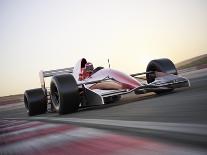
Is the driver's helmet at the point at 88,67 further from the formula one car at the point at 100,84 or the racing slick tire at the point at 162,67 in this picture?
the racing slick tire at the point at 162,67

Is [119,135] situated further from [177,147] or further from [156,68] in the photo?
[156,68]

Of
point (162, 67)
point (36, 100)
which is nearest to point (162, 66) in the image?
point (162, 67)

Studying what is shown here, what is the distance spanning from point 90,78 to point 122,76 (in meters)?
1.04

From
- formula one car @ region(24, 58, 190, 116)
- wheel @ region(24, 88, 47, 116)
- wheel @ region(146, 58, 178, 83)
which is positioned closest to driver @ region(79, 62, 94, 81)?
formula one car @ region(24, 58, 190, 116)

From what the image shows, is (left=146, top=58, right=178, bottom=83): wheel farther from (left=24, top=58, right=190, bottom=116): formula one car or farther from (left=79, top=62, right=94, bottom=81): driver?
(left=79, top=62, right=94, bottom=81): driver

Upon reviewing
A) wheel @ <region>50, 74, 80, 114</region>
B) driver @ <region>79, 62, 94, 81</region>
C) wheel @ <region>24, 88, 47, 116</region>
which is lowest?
wheel @ <region>24, 88, 47, 116</region>

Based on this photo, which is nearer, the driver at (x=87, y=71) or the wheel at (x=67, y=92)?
the wheel at (x=67, y=92)

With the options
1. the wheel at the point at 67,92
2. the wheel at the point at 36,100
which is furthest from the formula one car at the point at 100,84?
the wheel at the point at 36,100

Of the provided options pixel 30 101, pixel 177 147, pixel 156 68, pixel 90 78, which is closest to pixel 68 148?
pixel 177 147

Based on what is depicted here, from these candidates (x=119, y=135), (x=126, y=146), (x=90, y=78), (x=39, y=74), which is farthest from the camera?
(x=39, y=74)

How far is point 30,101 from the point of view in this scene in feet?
32.9

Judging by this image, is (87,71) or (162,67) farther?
(87,71)

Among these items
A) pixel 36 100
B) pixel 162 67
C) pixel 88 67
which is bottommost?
pixel 36 100

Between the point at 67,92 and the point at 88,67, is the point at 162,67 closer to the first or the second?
the point at 88,67
